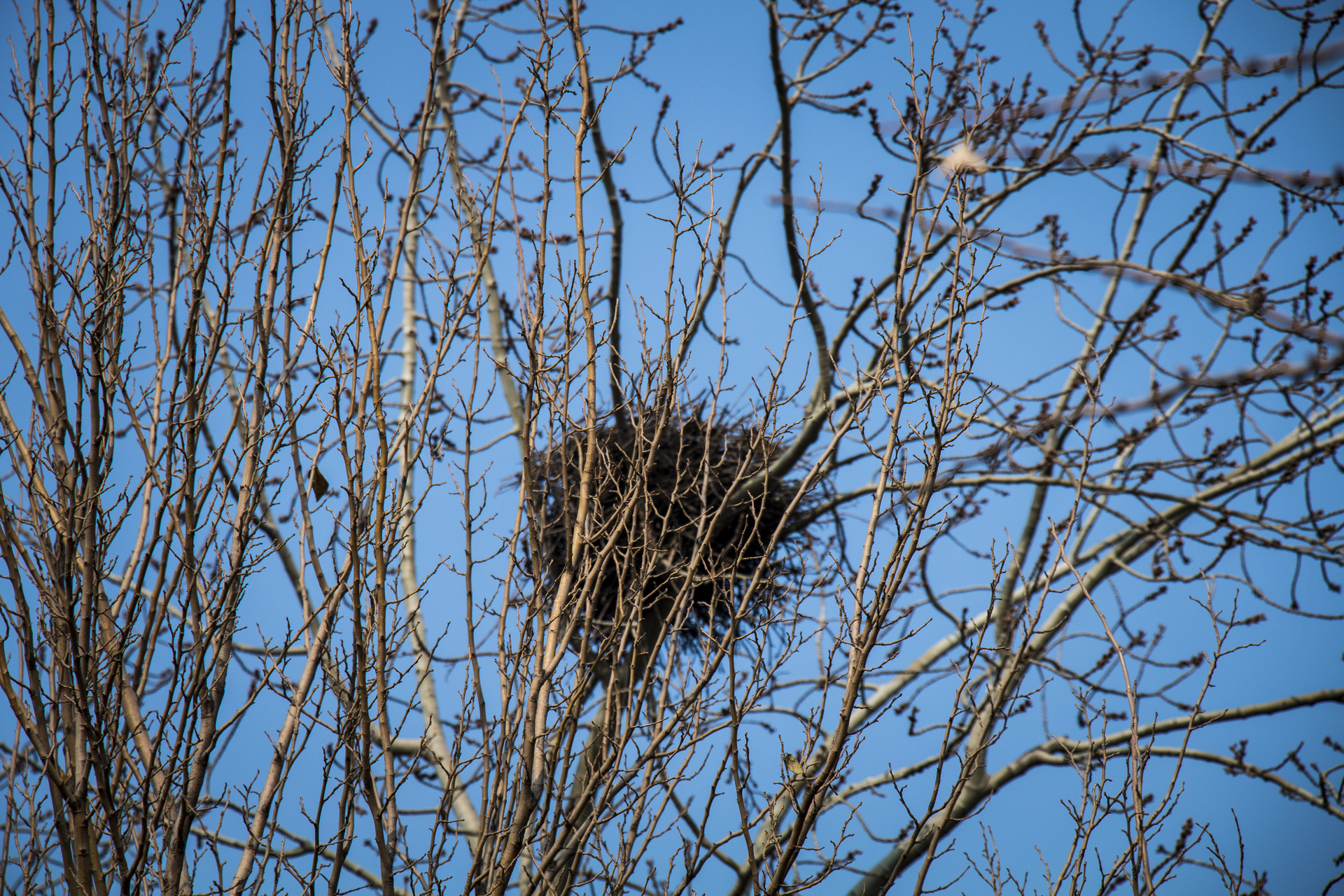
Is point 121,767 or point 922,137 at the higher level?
point 922,137

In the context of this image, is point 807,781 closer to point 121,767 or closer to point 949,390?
point 949,390

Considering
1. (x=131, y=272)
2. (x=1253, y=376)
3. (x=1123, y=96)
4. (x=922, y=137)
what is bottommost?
(x=1253, y=376)

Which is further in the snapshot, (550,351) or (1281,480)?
(1281,480)

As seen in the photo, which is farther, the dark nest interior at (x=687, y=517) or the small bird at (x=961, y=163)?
the dark nest interior at (x=687, y=517)

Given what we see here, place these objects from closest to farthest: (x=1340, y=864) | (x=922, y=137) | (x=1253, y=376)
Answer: (x=1253, y=376), (x=922, y=137), (x=1340, y=864)

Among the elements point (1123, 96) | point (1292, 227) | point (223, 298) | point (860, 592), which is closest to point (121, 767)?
point (223, 298)

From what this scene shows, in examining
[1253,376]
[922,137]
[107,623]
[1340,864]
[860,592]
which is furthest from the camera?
[1340,864]

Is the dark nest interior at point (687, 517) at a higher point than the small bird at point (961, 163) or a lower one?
higher

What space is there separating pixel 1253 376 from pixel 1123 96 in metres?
2.46

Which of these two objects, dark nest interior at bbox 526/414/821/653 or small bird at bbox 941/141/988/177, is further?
dark nest interior at bbox 526/414/821/653

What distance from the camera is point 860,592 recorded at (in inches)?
72.2

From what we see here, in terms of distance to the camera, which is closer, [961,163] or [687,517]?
[961,163]

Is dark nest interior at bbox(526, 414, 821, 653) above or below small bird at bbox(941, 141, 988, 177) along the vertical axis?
above

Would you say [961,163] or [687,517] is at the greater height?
[687,517]
